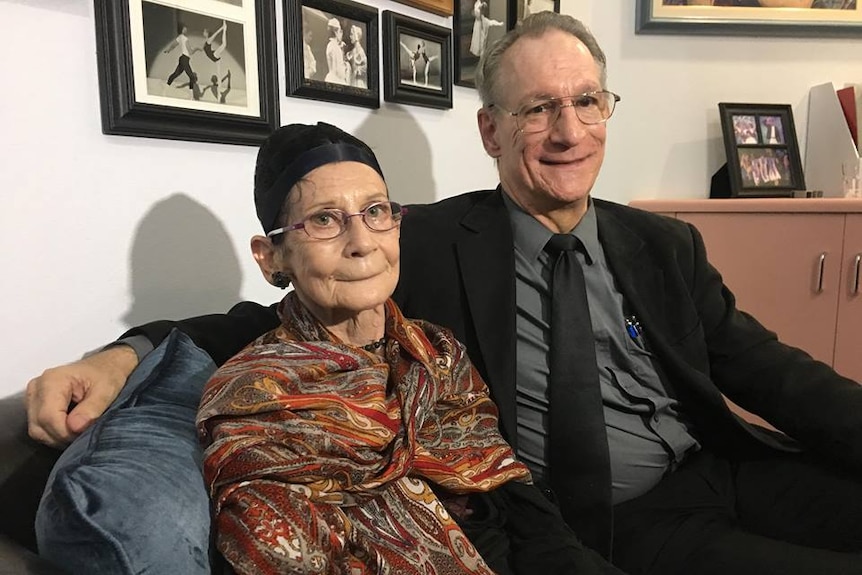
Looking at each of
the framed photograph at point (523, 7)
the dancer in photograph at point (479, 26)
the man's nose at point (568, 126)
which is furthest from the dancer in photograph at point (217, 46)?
the framed photograph at point (523, 7)

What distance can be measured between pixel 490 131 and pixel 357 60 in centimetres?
42

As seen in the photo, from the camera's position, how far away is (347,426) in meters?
0.96

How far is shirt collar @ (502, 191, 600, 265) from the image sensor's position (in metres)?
1.46

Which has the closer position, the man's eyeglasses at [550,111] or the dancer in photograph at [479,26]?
the man's eyeglasses at [550,111]

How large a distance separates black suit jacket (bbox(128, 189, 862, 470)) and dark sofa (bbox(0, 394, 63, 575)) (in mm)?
394

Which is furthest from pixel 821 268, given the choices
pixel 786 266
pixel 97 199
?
pixel 97 199

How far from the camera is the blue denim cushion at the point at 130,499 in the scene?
2.37 ft

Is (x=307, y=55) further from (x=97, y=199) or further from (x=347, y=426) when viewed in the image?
(x=347, y=426)

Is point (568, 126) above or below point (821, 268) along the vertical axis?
above

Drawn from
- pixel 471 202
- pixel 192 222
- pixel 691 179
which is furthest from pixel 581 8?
pixel 192 222

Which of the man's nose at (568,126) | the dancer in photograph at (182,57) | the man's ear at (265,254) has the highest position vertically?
the dancer in photograph at (182,57)

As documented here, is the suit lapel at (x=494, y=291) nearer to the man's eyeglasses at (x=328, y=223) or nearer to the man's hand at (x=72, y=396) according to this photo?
the man's eyeglasses at (x=328, y=223)

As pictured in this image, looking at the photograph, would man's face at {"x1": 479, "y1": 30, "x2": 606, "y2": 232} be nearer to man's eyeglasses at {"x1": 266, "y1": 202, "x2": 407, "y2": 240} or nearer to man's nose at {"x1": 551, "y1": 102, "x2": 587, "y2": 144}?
man's nose at {"x1": 551, "y1": 102, "x2": 587, "y2": 144}

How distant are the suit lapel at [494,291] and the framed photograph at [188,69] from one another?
52 centimetres
